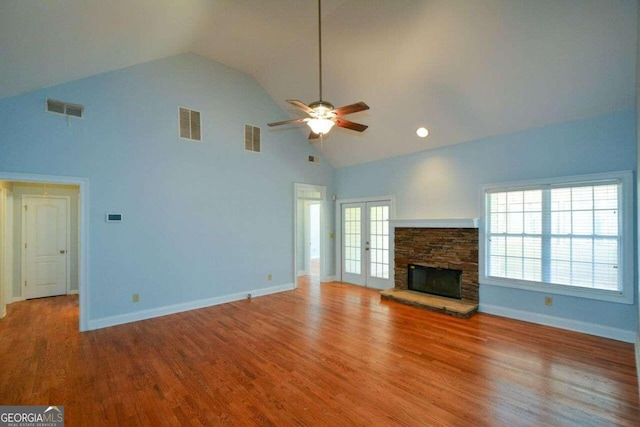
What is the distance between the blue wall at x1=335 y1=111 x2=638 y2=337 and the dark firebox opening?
44 cm

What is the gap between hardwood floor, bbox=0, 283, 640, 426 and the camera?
230 centimetres

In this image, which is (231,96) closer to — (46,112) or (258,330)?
(46,112)

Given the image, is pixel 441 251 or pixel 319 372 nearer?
pixel 319 372

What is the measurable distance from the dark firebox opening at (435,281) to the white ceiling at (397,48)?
2.36m

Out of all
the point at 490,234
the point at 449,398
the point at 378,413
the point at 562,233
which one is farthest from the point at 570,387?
the point at 490,234

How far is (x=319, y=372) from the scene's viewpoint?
292 centimetres

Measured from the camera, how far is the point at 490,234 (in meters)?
4.77

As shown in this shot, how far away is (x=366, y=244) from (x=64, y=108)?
18.8 ft

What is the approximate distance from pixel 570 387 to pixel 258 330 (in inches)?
136

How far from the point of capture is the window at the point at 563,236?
3.63 m

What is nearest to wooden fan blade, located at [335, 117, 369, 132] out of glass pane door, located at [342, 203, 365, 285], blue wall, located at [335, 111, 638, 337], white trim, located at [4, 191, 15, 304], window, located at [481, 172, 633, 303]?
blue wall, located at [335, 111, 638, 337]

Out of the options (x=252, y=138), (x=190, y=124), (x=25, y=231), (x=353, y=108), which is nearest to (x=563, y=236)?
(x=353, y=108)

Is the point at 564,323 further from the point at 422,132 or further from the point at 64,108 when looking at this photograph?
the point at 64,108

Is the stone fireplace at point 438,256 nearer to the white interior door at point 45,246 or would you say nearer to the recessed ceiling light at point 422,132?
the recessed ceiling light at point 422,132
